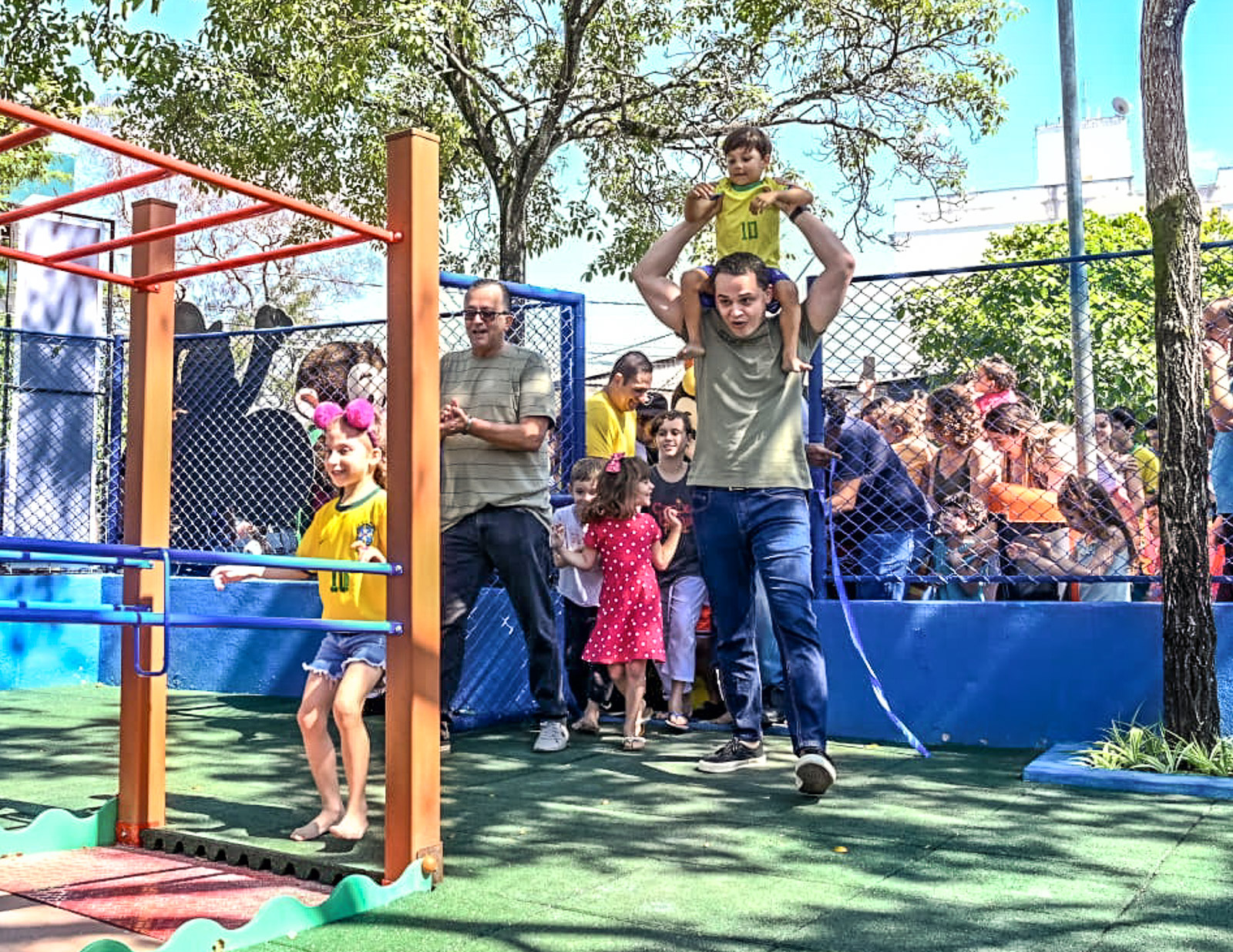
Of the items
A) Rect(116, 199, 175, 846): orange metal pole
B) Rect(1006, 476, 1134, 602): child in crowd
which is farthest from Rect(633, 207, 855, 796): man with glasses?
Rect(116, 199, 175, 846): orange metal pole

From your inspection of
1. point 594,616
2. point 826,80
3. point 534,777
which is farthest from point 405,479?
point 826,80

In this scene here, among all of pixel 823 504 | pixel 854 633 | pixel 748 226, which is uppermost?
pixel 748 226

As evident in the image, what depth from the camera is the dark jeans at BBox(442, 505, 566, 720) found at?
5.62m

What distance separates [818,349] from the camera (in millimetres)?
6152

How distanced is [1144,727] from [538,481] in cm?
271

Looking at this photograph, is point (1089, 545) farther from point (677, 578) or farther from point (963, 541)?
point (677, 578)

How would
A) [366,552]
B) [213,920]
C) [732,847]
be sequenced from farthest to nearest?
[366,552] → [732,847] → [213,920]

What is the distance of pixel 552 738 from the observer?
18.3 ft

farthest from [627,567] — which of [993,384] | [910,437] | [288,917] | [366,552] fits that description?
[288,917]

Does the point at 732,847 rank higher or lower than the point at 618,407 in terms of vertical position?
→ lower

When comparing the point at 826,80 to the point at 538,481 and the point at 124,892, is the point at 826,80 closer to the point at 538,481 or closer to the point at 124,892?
the point at 538,481

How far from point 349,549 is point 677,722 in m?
2.56

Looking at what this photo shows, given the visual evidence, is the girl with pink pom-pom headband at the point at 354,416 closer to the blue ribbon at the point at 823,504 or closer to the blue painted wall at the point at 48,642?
the blue ribbon at the point at 823,504

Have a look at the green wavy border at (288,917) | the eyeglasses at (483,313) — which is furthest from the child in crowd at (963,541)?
the green wavy border at (288,917)
